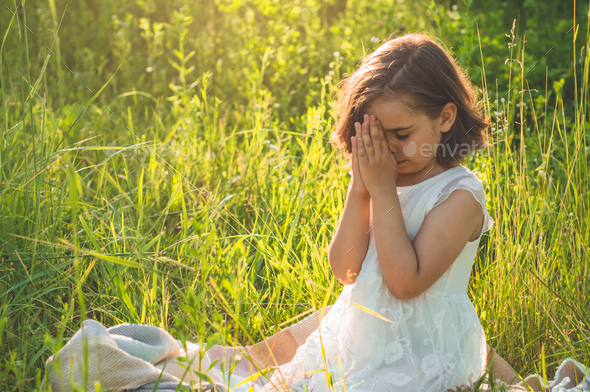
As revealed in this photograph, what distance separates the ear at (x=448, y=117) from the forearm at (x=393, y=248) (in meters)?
0.30

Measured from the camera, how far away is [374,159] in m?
1.49

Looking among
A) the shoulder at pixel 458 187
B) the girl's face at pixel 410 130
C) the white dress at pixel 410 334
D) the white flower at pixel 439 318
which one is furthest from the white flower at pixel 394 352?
the girl's face at pixel 410 130

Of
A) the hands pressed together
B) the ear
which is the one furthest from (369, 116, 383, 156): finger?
the ear

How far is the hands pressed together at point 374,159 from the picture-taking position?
149 cm

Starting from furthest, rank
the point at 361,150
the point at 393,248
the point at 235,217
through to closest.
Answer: the point at 235,217, the point at 361,150, the point at 393,248

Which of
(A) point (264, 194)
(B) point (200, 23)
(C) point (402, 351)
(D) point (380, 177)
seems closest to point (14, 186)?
(A) point (264, 194)

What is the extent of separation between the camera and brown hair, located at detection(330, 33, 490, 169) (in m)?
1.49

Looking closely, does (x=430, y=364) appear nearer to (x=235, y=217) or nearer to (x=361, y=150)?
(x=361, y=150)

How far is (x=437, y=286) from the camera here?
4.99 ft

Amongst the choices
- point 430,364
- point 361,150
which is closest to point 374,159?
point 361,150

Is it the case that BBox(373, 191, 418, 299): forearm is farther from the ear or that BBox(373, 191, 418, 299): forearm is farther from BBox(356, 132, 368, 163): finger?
the ear

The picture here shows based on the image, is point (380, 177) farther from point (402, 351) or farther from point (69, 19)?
point (69, 19)

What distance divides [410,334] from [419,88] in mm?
742

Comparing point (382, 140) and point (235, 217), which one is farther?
point (235, 217)
